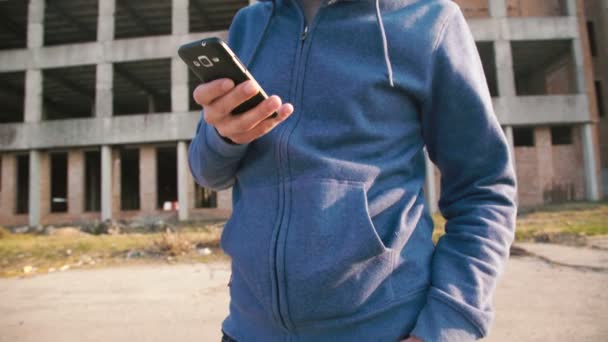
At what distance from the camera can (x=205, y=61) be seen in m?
0.84

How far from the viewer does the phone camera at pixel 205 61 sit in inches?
32.6

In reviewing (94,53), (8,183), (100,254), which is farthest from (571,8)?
(8,183)

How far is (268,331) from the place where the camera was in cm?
99

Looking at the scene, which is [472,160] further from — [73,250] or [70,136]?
[70,136]

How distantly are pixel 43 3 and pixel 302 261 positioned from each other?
74.7 ft

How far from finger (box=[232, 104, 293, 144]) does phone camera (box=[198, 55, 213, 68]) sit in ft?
0.55

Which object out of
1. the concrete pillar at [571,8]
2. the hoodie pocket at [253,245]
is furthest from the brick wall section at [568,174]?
the hoodie pocket at [253,245]

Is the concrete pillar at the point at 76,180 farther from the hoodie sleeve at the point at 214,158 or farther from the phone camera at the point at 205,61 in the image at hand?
the phone camera at the point at 205,61

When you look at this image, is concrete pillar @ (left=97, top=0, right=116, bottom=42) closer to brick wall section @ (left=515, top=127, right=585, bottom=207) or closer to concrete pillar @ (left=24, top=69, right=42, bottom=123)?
concrete pillar @ (left=24, top=69, right=42, bottom=123)

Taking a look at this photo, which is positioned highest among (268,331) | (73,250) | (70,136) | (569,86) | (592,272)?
(569,86)

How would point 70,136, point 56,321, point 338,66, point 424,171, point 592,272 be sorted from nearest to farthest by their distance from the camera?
point 338,66, point 424,171, point 56,321, point 592,272, point 70,136

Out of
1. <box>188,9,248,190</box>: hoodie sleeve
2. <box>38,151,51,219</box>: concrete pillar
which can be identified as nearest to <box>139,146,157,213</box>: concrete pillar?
<box>38,151,51,219</box>: concrete pillar

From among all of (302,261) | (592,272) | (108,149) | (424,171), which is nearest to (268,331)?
(302,261)

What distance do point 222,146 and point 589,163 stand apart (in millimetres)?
20746
